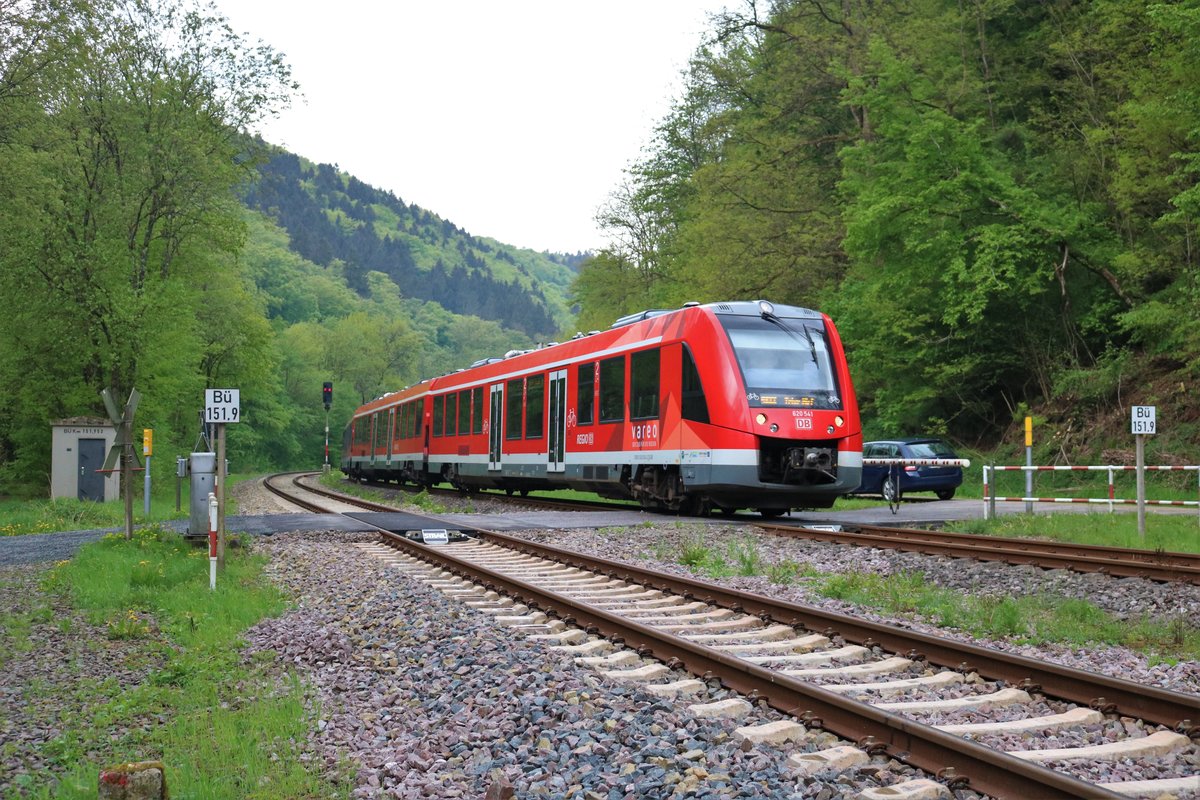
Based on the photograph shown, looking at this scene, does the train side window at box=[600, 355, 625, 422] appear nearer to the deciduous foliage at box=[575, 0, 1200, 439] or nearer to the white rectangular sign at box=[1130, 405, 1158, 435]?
the white rectangular sign at box=[1130, 405, 1158, 435]

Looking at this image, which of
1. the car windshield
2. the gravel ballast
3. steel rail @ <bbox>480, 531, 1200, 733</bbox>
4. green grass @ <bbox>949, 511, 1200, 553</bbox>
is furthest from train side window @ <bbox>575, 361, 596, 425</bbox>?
steel rail @ <bbox>480, 531, 1200, 733</bbox>

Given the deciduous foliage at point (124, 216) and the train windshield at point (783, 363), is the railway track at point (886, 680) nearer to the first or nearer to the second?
the train windshield at point (783, 363)

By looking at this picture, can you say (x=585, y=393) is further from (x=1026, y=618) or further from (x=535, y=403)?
(x=1026, y=618)

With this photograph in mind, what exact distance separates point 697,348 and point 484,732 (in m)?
12.2

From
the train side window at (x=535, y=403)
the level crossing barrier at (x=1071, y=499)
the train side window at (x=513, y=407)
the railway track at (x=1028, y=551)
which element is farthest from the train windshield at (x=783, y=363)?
the train side window at (x=513, y=407)

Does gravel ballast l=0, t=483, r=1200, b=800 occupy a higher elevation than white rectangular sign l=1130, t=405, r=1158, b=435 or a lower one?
lower

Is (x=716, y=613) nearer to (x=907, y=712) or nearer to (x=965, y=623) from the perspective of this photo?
(x=965, y=623)

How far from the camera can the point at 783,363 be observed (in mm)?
17250

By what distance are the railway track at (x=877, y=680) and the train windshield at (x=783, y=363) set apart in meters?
6.93

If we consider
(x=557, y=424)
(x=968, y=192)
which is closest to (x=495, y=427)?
(x=557, y=424)

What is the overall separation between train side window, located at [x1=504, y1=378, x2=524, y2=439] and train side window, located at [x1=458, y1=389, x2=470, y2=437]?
11.1 ft

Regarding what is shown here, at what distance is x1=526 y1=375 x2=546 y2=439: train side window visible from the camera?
2348cm

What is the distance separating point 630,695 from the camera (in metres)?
6.02

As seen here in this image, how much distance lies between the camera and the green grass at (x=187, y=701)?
197 inches
